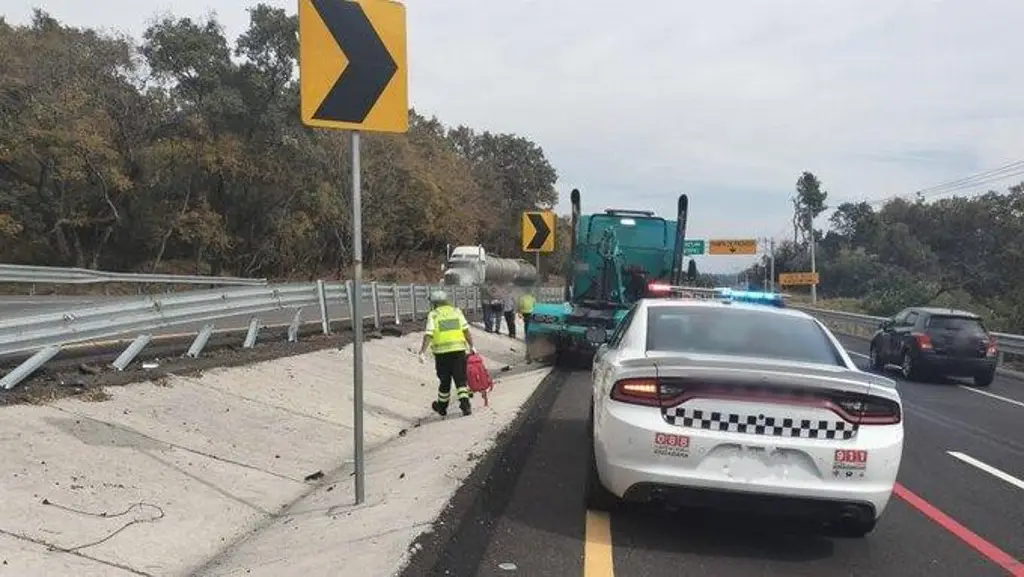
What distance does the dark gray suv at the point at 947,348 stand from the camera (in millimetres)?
18734

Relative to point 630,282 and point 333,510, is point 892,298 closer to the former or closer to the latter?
point 630,282

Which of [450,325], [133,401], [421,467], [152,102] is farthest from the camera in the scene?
[152,102]

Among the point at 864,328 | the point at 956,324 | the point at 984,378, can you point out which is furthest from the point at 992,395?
the point at 864,328

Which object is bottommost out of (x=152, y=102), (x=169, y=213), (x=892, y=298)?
(x=892, y=298)

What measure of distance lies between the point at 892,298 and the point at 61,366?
4510cm

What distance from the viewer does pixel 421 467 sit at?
772cm

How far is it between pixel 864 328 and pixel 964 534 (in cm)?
3368

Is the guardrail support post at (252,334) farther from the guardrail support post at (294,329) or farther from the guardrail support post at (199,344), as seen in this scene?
the guardrail support post at (199,344)

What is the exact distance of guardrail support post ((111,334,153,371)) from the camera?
9.64 metres

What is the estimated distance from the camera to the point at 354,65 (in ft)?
20.2

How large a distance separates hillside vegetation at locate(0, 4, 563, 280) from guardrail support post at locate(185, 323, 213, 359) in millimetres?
34032

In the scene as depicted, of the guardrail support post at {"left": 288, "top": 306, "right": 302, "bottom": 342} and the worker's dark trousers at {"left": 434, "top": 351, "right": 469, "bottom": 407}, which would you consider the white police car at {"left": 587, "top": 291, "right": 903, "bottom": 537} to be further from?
the guardrail support post at {"left": 288, "top": 306, "right": 302, "bottom": 342}

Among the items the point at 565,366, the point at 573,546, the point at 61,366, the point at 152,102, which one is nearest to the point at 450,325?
the point at 61,366

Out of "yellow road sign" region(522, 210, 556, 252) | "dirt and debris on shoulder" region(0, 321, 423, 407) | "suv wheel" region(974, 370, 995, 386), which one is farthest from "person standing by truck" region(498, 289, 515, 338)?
"suv wheel" region(974, 370, 995, 386)
